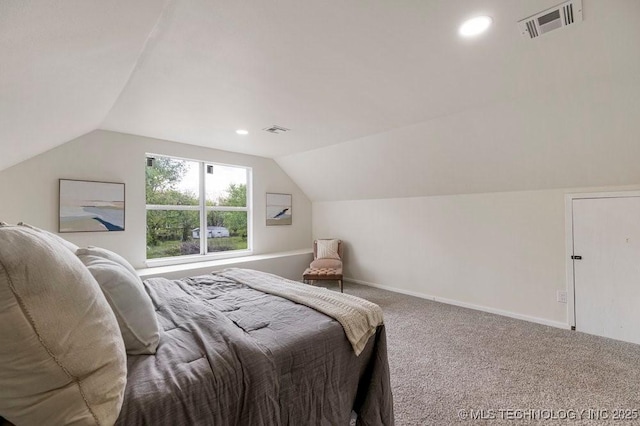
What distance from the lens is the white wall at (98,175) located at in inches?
117

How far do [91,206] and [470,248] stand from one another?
15.8 ft

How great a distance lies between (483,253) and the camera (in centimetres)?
368

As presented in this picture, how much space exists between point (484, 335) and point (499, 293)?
890 mm

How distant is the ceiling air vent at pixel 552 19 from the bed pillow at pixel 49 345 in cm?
239

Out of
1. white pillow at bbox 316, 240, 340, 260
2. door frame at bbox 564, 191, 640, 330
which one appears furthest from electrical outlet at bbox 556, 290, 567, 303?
white pillow at bbox 316, 240, 340, 260

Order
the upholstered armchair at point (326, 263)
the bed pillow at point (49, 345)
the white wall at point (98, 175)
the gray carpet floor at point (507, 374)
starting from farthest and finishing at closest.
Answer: the upholstered armchair at point (326, 263), the white wall at point (98, 175), the gray carpet floor at point (507, 374), the bed pillow at point (49, 345)

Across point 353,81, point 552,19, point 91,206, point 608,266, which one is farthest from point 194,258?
point 608,266

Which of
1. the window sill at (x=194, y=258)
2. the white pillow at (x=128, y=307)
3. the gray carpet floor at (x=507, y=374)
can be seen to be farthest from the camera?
the window sill at (x=194, y=258)

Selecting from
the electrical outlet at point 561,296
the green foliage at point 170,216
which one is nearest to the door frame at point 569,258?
the electrical outlet at point 561,296

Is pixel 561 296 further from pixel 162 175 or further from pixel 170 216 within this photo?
pixel 162 175

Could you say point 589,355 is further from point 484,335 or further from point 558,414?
point 558,414

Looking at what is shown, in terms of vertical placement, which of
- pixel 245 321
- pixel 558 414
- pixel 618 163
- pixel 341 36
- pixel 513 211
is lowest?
pixel 558 414

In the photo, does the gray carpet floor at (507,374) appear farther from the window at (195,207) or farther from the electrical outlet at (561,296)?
the window at (195,207)

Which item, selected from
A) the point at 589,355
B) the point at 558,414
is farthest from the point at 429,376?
the point at 589,355
